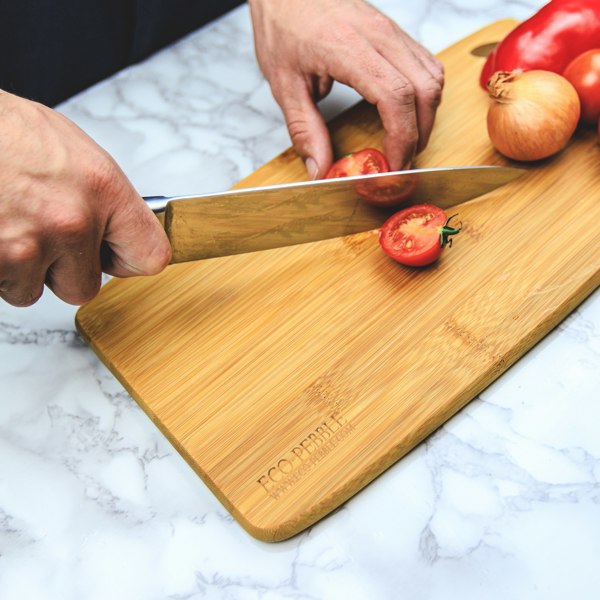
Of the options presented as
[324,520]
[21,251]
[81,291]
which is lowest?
[324,520]

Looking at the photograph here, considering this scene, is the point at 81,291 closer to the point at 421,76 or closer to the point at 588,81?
the point at 421,76

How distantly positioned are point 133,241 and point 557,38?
2.97ft

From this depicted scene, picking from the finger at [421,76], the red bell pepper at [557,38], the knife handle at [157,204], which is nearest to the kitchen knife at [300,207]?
the knife handle at [157,204]

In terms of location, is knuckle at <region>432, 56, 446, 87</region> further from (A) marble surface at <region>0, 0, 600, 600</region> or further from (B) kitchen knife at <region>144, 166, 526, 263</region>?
(A) marble surface at <region>0, 0, 600, 600</region>

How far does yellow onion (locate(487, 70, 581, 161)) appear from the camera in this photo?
123 cm

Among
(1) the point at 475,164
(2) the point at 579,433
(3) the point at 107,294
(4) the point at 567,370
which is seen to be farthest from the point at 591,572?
(3) the point at 107,294

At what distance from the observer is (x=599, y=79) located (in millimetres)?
1296

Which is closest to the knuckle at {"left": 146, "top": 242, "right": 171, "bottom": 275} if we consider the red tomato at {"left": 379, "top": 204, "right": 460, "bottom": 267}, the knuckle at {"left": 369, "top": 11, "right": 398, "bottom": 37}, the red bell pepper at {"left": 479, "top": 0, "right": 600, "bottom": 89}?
the red tomato at {"left": 379, "top": 204, "right": 460, "bottom": 267}

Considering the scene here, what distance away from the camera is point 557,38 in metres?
1.38

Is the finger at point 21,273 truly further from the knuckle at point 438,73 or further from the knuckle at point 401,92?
the knuckle at point 438,73

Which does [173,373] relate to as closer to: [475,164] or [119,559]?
[119,559]

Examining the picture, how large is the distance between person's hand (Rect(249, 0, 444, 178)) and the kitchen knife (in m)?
0.08

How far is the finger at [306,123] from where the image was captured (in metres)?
1.34

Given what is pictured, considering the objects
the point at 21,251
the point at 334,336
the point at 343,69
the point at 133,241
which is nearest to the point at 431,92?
the point at 343,69
